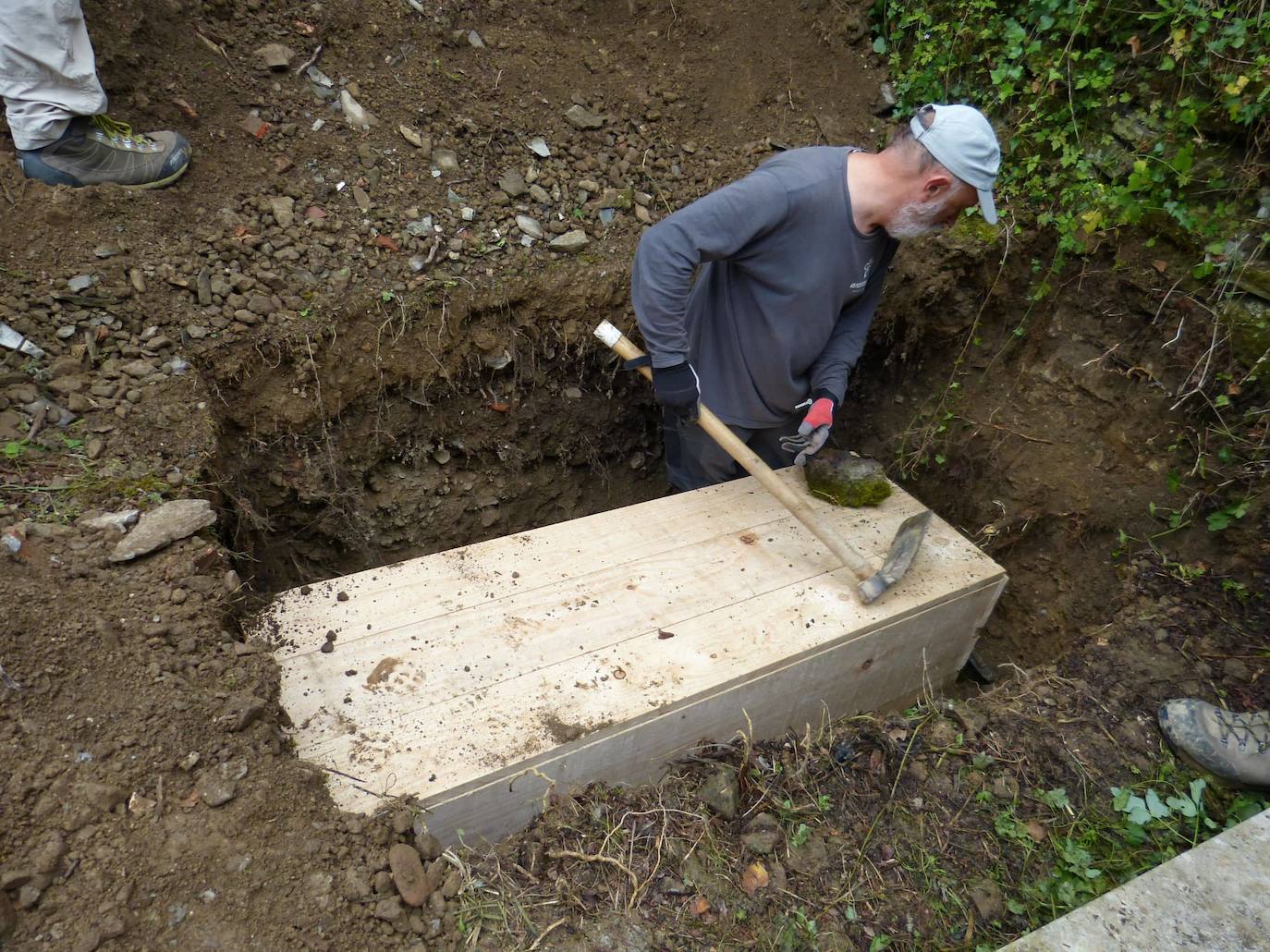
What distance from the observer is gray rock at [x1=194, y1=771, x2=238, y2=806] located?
5.29ft

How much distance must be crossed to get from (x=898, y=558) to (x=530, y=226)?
2237mm

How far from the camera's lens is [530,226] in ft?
11.5

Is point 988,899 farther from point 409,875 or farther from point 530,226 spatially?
point 530,226

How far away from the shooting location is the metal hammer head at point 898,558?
8.11 ft

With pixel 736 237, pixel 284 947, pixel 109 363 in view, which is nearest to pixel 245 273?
pixel 109 363

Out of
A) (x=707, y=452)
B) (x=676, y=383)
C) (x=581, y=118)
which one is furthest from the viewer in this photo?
(x=581, y=118)

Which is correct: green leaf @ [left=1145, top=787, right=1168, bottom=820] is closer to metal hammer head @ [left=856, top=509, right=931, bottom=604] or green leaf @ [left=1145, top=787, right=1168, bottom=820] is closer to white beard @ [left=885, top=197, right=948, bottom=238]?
metal hammer head @ [left=856, top=509, right=931, bottom=604]

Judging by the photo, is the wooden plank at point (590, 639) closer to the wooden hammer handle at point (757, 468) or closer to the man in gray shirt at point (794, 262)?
the wooden hammer handle at point (757, 468)

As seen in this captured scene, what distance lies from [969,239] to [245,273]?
3.12 metres

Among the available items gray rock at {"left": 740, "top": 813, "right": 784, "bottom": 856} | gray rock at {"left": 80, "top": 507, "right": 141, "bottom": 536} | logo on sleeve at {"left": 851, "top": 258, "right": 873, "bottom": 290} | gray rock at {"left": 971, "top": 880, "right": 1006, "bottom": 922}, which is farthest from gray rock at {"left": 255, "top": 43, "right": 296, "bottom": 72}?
gray rock at {"left": 971, "top": 880, "right": 1006, "bottom": 922}

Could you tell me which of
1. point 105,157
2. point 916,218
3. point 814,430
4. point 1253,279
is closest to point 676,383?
point 814,430

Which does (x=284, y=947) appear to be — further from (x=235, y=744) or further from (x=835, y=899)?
(x=835, y=899)

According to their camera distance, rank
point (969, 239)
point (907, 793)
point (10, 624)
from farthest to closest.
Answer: point (969, 239) → point (907, 793) → point (10, 624)

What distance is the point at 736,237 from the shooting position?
2305 mm
